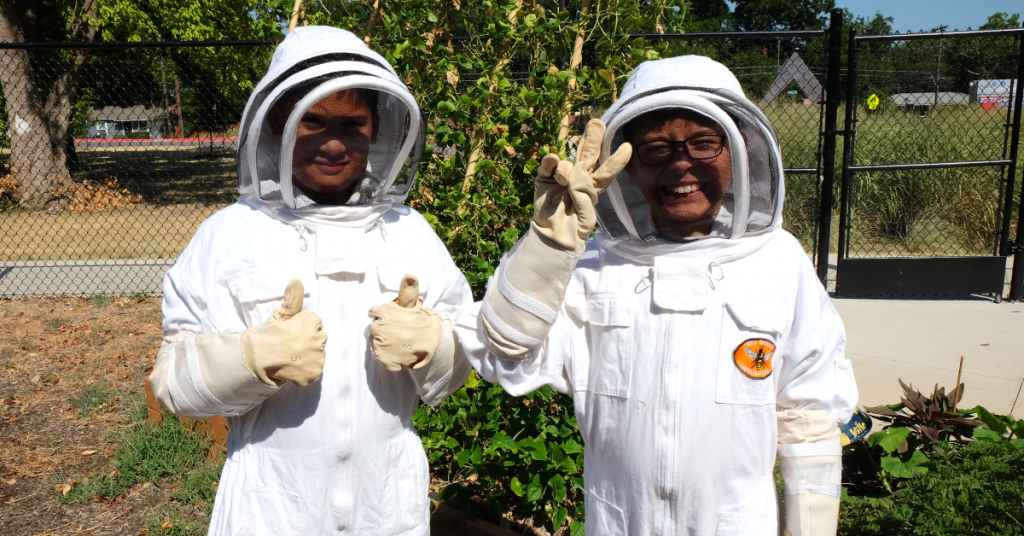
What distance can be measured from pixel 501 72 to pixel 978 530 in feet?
7.12

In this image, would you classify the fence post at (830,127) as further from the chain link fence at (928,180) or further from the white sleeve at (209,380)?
the white sleeve at (209,380)

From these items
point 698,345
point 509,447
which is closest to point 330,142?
point 698,345

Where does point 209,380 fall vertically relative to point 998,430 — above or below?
above

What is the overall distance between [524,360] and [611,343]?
217 millimetres

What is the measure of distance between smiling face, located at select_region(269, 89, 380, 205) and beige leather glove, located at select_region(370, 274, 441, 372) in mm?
324

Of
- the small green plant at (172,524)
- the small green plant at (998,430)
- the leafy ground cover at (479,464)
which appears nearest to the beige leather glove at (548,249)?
the leafy ground cover at (479,464)

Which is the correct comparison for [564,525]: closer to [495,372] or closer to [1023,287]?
[495,372]

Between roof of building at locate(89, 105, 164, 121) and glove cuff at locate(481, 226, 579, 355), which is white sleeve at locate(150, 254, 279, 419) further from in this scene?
roof of building at locate(89, 105, 164, 121)

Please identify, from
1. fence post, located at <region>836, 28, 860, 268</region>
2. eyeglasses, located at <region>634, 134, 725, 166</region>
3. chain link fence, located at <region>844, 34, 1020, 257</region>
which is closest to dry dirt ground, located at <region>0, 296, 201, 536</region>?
eyeglasses, located at <region>634, 134, 725, 166</region>

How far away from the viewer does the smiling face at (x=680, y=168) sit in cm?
155

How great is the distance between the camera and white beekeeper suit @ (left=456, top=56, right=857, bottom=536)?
5.04 ft

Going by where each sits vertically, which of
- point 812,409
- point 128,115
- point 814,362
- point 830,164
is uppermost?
point 128,115

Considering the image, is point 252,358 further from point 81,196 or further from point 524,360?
point 81,196

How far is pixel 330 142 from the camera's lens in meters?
1.68
